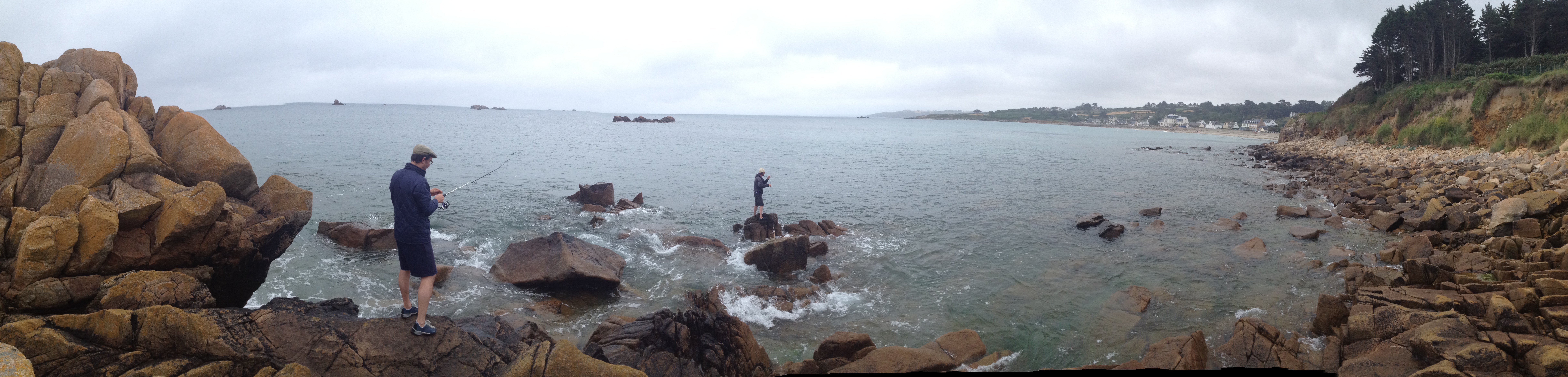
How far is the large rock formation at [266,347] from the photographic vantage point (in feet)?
18.6

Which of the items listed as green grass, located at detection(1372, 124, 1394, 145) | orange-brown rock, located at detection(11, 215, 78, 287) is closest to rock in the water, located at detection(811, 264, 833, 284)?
orange-brown rock, located at detection(11, 215, 78, 287)

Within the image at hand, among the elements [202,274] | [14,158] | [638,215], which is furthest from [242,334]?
[638,215]

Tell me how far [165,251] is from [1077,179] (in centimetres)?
3777

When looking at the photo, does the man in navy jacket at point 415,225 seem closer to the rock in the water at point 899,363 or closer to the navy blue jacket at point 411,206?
the navy blue jacket at point 411,206

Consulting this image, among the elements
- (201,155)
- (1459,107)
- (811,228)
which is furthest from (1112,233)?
(1459,107)

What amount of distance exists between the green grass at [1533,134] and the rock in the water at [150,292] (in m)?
39.4

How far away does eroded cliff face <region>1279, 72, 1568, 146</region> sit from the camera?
28.4 m

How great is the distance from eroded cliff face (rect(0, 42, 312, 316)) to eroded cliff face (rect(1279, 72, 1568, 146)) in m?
42.3

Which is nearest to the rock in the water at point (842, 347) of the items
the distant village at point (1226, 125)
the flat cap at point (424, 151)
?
the flat cap at point (424, 151)

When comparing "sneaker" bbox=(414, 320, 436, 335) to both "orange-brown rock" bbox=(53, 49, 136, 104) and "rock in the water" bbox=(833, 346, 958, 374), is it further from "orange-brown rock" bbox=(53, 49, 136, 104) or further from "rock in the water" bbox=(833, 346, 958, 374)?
"orange-brown rock" bbox=(53, 49, 136, 104)

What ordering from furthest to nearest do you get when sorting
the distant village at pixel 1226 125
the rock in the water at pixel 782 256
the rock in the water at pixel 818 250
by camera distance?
the distant village at pixel 1226 125, the rock in the water at pixel 818 250, the rock in the water at pixel 782 256

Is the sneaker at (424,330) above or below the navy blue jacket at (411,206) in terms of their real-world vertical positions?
below

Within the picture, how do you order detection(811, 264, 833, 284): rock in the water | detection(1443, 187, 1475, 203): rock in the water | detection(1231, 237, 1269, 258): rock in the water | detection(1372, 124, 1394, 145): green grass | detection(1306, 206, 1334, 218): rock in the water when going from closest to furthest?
detection(811, 264, 833, 284): rock in the water, detection(1231, 237, 1269, 258): rock in the water, detection(1443, 187, 1475, 203): rock in the water, detection(1306, 206, 1334, 218): rock in the water, detection(1372, 124, 1394, 145): green grass

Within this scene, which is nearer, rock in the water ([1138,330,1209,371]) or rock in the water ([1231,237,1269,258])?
rock in the water ([1138,330,1209,371])
